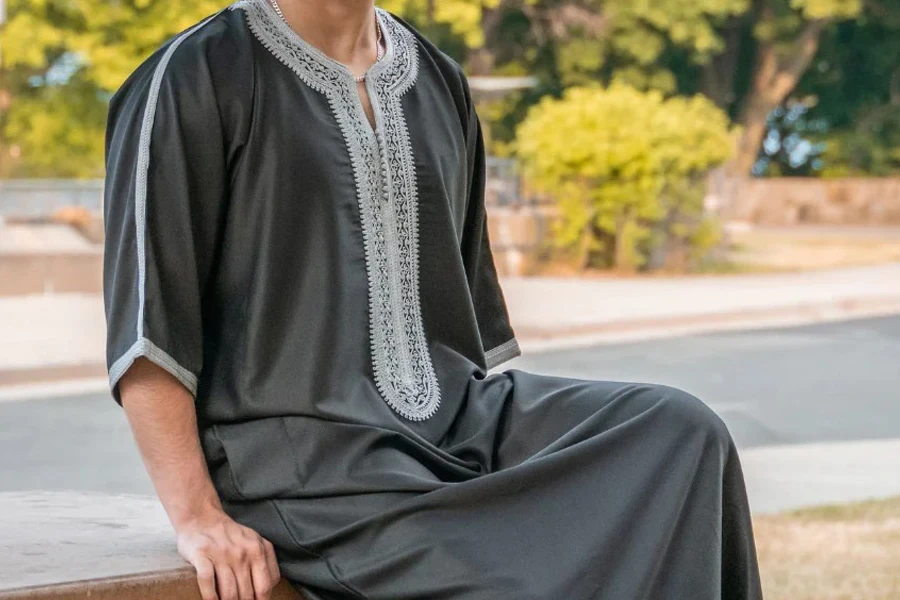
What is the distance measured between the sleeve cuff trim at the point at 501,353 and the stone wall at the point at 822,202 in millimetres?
30564

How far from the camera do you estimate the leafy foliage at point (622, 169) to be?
17531 mm

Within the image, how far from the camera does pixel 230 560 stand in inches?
83.4

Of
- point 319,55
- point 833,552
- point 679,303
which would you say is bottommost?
point 679,303

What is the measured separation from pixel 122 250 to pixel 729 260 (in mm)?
18671

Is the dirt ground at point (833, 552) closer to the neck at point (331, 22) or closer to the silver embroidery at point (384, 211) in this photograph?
the silver embroidery at point (384, 211)

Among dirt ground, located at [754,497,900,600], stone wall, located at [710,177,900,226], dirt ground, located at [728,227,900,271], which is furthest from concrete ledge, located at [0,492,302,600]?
stone wall, located at [710,177,900,226]

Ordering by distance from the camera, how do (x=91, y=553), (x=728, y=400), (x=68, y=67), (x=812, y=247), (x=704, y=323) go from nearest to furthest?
(x=91, y=553), (x=728, y=400), (x=704, y=323), (x=812, y=247), (x=68, y=67)

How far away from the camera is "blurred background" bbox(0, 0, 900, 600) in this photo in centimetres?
725

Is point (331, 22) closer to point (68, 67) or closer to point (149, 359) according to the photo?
point (149, 359)

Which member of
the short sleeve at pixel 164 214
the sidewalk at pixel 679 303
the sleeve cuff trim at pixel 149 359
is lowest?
the sidewalk at pixel 679 303

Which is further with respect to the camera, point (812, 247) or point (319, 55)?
point (812, 247)

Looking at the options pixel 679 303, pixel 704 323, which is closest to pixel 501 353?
pixel 704 323

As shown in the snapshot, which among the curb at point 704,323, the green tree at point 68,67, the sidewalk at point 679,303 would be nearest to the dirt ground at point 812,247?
the sidewalk at point 679,303

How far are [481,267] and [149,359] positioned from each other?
0.77 m
